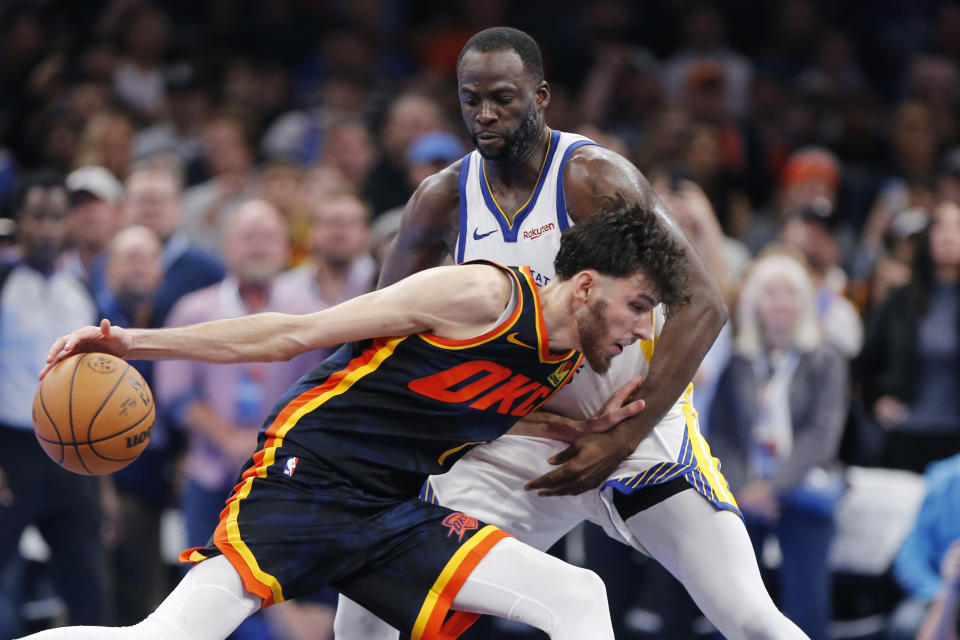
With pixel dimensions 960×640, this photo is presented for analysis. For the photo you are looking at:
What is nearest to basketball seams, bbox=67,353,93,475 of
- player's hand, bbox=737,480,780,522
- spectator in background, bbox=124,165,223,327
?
spectator in background, bbox=124,165,223,327

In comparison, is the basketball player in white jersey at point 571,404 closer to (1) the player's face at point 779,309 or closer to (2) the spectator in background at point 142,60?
(1) the player's face at point 779,309

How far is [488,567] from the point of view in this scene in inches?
147

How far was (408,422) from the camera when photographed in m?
3.89

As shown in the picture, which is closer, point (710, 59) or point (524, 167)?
point (524, 167)

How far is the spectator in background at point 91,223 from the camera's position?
24.1 feet

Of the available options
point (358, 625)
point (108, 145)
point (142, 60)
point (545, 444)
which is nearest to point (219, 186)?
point (108, 145)

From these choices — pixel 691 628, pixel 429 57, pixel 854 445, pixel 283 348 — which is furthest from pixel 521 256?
pixel 429 57

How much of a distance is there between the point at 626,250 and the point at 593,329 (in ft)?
0.81

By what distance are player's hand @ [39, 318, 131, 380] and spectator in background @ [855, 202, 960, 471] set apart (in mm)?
4715

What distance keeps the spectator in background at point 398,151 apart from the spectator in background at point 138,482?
1858 mm

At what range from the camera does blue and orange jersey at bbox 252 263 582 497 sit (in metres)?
3.82

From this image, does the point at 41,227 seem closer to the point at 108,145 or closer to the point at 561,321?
the point at 108,145

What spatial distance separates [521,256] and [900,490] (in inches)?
128

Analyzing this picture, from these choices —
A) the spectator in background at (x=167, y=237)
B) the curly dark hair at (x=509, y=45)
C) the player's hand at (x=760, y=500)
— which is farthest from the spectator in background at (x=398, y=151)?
the curly dark hair at (x=509, y=45)
